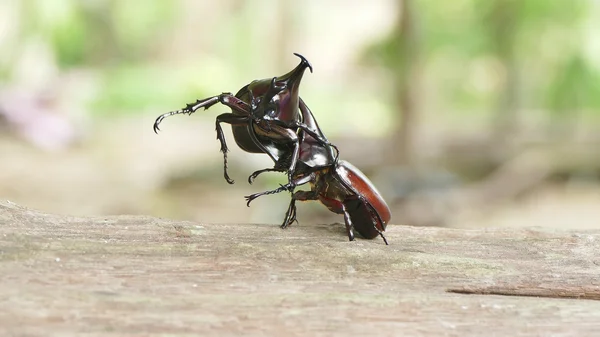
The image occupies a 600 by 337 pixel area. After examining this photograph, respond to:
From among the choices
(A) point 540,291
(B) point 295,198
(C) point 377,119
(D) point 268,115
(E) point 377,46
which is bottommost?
(C) point 377,119

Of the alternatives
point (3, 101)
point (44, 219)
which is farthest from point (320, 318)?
point (3, 101)

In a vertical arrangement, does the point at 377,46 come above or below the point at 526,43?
above

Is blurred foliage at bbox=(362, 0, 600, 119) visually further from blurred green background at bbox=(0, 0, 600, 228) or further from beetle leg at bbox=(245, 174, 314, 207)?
beetle leg at bbox=(245, 174, 314, 207)

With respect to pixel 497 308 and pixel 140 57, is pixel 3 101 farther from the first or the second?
pixel 140 57

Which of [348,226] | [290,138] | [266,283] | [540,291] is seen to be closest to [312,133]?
[290,138]

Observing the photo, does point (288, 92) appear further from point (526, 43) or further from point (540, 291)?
point (526, 43)

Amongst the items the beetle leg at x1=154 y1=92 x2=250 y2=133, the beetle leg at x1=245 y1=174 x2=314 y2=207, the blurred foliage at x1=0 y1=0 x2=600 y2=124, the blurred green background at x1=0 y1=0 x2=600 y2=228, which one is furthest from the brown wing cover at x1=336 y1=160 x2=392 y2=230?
the blurred foliage at x1=0 y1=0 x2=600 y2=124
